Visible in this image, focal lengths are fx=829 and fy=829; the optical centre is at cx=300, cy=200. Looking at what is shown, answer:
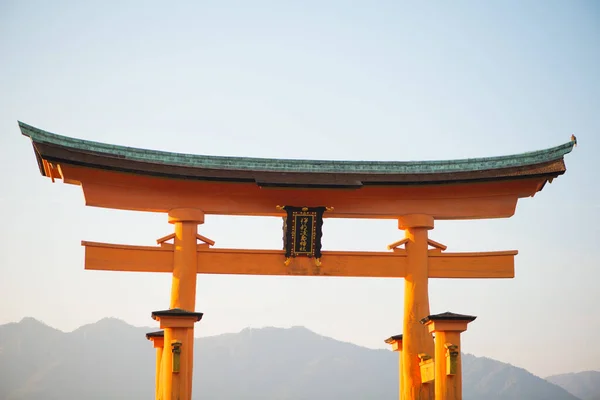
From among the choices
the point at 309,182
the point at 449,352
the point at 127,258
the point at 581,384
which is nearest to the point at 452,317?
the point at 449,352

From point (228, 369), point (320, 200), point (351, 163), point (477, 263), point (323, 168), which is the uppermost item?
point (228, 369)

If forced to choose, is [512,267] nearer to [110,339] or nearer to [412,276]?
[412,276]

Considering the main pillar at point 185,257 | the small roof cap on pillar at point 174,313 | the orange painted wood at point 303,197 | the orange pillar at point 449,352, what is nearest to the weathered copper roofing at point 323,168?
the orange painted wood at point 303,197

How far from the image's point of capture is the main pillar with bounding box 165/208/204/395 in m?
14.0

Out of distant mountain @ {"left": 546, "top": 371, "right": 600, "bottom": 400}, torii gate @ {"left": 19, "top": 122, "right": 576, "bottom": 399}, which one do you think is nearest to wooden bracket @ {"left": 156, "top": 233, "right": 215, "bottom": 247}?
torii gate @ {"left": 19, "top": 122, "right": 576, "bottom": 399}

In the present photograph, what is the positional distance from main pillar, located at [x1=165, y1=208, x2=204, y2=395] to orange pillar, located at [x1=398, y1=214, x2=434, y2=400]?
146 inches

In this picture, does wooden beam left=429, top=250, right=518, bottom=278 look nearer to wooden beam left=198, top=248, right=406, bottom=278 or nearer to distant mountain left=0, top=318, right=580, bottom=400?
wooden beam left=198, top=248, right=406, bottom=278

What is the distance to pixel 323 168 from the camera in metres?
14.6

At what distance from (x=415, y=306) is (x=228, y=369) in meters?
149

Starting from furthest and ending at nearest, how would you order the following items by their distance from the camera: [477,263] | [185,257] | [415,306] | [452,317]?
[477,263], [415,306], [185,257], [452,317]

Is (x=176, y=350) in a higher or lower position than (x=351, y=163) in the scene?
lower

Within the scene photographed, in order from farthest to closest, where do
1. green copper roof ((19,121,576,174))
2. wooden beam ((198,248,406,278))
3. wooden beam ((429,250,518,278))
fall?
wooden beam ((429,250,518,278)), wooden beam ((198,248,406,278)), green copper roof ((19,121,576,174))

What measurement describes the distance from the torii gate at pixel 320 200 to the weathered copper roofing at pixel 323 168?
0.02 metres

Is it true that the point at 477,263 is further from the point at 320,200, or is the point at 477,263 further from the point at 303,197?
the point at 303,197
